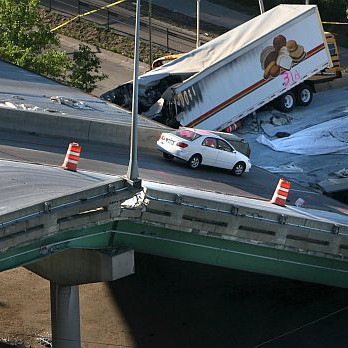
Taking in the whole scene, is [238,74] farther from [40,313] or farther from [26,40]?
[40,313]

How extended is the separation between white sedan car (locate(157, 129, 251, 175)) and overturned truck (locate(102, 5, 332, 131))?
7.50 m

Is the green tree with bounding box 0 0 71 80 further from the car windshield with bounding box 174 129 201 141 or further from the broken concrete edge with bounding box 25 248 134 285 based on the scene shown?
the broken concrete edge with bounding box 25 248 134 285

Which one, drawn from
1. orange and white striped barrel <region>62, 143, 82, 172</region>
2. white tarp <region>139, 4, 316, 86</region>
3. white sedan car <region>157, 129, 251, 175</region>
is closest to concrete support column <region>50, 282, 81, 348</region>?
orange and white striped barrel <region>62, 143, 82, 172</region>

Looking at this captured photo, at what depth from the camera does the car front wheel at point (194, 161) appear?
3231 centimetres

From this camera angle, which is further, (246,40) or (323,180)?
(246,40)

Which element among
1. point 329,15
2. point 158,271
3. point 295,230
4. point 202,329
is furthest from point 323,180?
point 329,15

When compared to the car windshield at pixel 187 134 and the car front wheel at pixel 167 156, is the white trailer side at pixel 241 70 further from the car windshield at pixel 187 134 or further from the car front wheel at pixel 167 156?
the car front wheel at pixel 167 156

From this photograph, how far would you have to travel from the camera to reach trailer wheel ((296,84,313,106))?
148 feet

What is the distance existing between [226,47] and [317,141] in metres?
5.67

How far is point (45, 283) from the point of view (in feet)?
108

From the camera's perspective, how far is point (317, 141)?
133 feet

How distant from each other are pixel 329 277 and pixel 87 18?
3599 cm

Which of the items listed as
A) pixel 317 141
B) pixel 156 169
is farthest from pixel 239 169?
pixel 317 141

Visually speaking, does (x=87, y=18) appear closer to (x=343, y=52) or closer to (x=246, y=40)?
(x=343, y=52)
